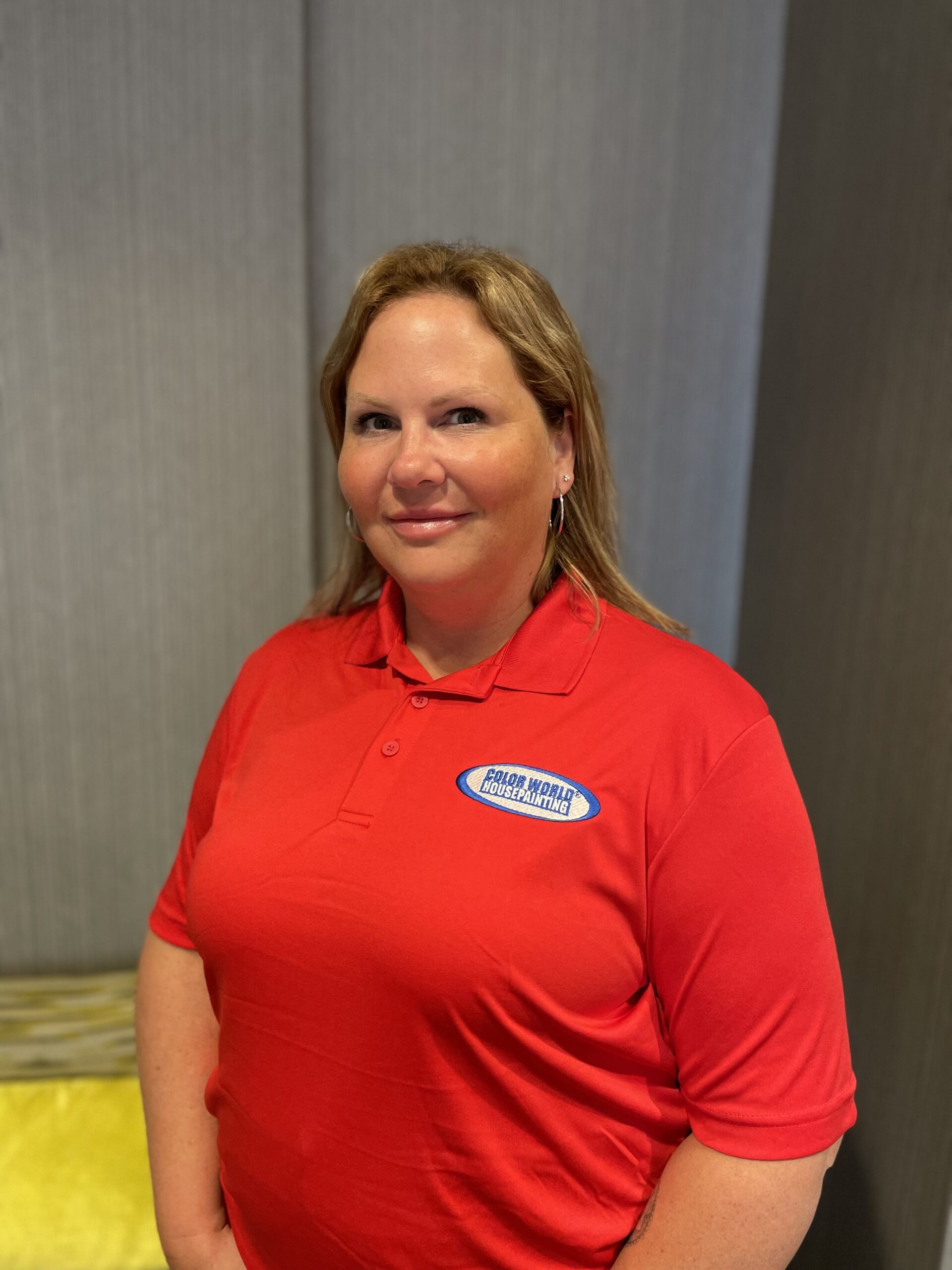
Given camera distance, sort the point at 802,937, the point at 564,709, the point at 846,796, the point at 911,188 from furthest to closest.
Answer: the point at 846,796, the point at 911,188, the point at 564,709, the point at 802,937

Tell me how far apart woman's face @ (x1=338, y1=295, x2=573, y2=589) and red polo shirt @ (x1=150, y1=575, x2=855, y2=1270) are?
0.13 meters

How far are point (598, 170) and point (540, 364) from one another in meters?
0.97

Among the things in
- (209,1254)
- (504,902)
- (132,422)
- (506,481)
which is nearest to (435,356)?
(506,481)

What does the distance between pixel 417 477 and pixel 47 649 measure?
44.5 inches

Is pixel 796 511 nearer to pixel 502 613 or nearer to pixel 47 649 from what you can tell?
pixel 502 613

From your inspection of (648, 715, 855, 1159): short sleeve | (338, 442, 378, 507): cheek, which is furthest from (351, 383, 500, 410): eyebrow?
(648, 715, 855, 1159): short sleeve

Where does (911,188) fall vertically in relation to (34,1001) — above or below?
above

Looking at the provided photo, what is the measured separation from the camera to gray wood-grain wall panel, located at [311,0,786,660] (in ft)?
5.63

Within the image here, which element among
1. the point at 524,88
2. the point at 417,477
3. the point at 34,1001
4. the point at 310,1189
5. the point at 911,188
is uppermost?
the point at 524,88

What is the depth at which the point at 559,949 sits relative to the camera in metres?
0.91

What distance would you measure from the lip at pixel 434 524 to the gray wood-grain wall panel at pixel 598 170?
68cm

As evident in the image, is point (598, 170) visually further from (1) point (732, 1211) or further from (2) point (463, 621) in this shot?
(1) point (732, 1211)

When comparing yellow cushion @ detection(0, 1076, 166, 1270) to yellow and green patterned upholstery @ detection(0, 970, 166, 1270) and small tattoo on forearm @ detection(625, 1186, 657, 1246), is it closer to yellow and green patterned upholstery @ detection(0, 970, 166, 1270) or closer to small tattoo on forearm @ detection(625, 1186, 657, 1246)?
yellow and green patterned upholstery @ detection(0, 970, 166, 1270)

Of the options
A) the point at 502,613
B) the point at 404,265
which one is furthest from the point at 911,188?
the point at 502,613
